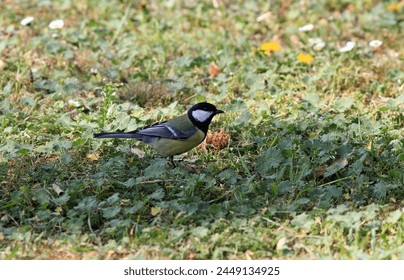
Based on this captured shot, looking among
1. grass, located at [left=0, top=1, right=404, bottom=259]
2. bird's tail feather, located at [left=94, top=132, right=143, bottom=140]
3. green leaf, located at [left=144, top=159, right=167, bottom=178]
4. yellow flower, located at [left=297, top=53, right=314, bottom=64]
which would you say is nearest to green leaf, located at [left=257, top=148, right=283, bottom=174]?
grass, located at [left=0, top=1, right=404, bottom=259]

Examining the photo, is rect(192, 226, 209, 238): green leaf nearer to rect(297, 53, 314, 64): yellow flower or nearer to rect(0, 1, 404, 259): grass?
rect(0, 1, 404, 259): grass

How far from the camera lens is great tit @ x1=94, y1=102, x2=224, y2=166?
16.0 feet

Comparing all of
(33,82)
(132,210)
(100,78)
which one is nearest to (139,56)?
(100,78)

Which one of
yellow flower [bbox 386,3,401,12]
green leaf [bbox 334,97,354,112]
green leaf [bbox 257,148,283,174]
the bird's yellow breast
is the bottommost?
yellow flower [bbox 386,3,401,12]

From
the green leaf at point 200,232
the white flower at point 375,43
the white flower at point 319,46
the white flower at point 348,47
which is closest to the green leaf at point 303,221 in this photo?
the green leaf at point 200,232

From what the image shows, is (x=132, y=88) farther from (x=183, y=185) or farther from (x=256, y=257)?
(x=256, y=257)

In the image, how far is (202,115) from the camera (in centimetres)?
505

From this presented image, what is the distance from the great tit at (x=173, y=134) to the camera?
192 inches

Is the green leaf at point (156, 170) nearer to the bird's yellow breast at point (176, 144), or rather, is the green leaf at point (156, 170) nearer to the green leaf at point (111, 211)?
the bird's yellow breast at point (176, 144)

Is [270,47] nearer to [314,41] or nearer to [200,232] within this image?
[314,41]

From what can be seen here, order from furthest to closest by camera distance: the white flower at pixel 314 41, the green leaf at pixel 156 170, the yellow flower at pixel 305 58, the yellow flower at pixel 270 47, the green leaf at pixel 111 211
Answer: the white flower at pixel 314 41
the yellow flower at pixel 270 47
the yellow flower at pixel 305 58
the green leaf at pixel 156 170
the green leaf at pixel 111 211

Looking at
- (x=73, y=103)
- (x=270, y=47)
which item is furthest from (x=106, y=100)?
(x=270, y=47)

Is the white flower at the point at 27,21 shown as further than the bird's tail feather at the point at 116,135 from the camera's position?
Yes

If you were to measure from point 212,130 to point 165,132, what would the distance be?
68 cm
